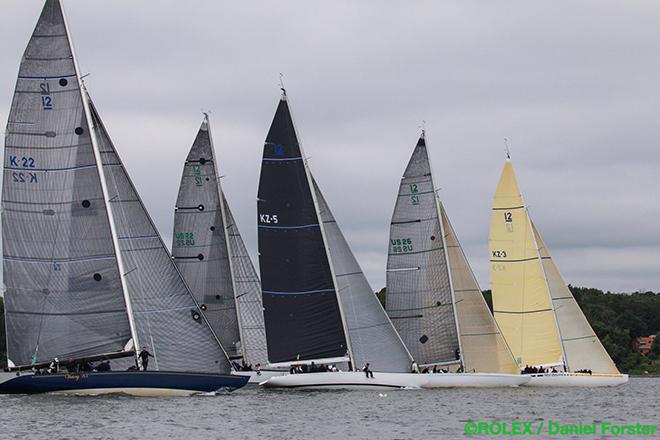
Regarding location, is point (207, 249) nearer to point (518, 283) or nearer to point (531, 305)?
point (518, 283)

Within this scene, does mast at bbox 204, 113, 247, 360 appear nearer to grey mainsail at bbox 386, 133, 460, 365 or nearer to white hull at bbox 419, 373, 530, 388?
grey mainsail at bbox 386, 133, 460, 365

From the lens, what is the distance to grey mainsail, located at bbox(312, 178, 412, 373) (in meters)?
52.4

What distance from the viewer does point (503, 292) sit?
63719 mm

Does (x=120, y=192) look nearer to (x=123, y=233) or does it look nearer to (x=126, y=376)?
(x=123, y=233)

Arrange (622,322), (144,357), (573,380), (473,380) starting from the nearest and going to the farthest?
(144,357)
(473,380)
(573,380)
(622,322)

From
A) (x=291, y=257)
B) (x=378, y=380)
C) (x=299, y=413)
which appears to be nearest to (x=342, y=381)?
(x=378, y=380)

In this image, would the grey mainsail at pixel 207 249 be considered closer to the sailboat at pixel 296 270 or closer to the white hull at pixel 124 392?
the sailboat at pixel 296 270

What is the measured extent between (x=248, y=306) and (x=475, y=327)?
1083 centimetres

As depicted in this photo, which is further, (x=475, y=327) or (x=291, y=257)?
(x=475, y=327)

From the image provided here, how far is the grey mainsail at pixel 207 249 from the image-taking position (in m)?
61.6

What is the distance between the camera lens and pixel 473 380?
55.3 m

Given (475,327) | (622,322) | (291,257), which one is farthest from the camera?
(622,322)

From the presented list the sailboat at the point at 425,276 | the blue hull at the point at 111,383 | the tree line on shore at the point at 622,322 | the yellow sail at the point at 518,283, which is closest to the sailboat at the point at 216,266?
the sailboat at the point at 425,276

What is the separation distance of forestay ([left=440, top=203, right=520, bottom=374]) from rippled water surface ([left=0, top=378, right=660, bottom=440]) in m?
3.36
